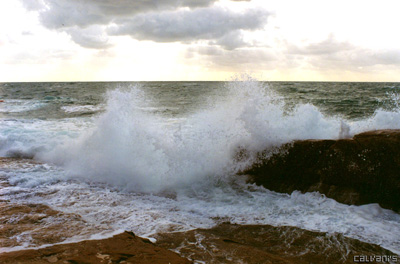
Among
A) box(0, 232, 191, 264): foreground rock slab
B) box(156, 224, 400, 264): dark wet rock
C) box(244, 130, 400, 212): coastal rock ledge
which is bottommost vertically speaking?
box(156, 224, 400, 264): dark wet rock

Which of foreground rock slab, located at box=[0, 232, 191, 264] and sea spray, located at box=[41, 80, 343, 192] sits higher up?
sea spray, located at box=[41, 80, 343, 192]

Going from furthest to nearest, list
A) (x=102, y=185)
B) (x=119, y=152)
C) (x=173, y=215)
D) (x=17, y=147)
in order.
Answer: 1. (x=17, y=147)
2. (x=119, y=152)
3. (x=102, y=185)
4. (x=173, y=215)

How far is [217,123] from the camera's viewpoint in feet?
21.2

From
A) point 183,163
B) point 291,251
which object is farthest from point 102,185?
point 291,251

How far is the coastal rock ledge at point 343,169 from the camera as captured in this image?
4.28 metres

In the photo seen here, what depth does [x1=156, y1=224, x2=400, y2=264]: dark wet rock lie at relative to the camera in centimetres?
291

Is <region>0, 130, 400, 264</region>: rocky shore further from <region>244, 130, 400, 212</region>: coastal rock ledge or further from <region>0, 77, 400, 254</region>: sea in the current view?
<region>0, 77, 400, 254</region>: sea

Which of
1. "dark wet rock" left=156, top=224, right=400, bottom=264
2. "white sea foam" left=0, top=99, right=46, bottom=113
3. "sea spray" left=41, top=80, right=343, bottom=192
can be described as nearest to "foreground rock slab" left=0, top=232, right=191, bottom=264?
"dark wet rock" left=156, top=224, right=400, bottom=264

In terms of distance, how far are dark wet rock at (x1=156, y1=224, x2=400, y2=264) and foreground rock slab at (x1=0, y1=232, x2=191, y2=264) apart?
292 millimetres

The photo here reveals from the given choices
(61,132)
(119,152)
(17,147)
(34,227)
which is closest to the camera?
(34,227)

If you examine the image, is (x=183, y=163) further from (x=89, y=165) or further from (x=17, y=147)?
(x=17, y=147)

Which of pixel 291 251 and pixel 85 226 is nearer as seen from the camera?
pixel 291 251

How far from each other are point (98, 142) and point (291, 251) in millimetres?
4990

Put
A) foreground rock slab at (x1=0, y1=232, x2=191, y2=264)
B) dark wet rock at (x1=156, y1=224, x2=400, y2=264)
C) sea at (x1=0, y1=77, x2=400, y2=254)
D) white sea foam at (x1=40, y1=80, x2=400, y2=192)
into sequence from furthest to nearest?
white sea foam at (x1=40, y1=80, x2=400, y2=192), sea at (x1=0, y1=77, x2=400, y2=254), dark wet rock at (x1=156, y1=224, x2=400, y2=264), foreground rock slab at (x1=0, y1=232, x2=191, y2=264)
